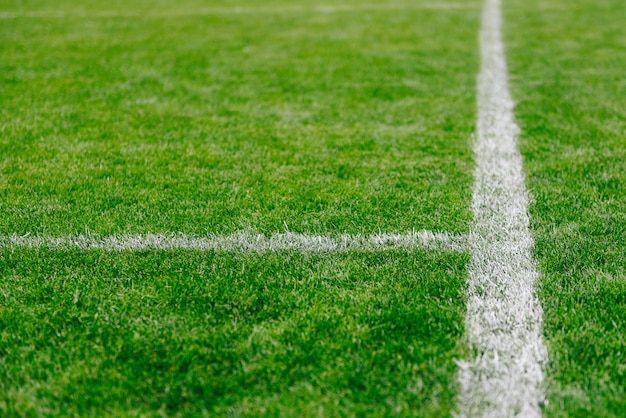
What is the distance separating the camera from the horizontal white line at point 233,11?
8.25 metres

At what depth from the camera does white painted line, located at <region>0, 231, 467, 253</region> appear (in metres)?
2.51

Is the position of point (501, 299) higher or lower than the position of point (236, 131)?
lower

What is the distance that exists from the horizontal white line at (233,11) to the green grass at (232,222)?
110 inches

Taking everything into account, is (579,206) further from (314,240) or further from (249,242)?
(249,242)

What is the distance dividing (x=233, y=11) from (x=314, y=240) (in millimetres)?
6746

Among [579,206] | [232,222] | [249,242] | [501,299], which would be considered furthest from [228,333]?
[579,206]

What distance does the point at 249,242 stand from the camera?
8.39 feet

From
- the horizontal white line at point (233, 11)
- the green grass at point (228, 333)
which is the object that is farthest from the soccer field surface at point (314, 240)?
the horizontal white line at point (233, 11)

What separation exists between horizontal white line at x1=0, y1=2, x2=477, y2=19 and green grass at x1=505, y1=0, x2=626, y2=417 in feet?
9.65

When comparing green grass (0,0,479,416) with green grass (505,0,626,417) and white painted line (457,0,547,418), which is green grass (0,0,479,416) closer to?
white painted line (457,0,547,418)

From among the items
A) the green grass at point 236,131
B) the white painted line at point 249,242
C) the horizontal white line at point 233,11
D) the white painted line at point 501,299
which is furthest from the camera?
the horizontal white line at point 233,11

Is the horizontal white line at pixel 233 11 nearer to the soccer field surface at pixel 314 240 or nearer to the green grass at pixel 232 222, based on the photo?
the green grass at pixel 232 222

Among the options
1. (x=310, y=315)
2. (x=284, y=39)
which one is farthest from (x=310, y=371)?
(x=284, y=39)

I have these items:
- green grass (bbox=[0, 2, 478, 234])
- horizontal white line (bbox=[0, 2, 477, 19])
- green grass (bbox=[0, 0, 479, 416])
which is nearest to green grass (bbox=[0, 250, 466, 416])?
green grass (bbox=[0, 0, 479, 416])
